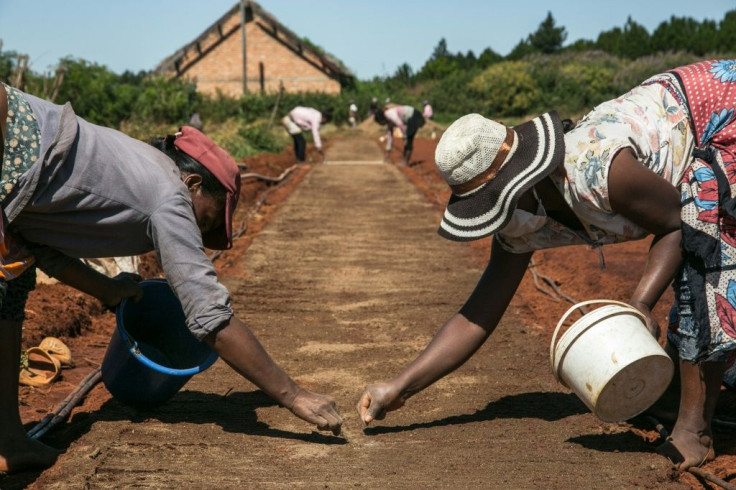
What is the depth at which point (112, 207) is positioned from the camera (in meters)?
2.91

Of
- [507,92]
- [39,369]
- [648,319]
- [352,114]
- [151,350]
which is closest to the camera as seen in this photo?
[648,319]

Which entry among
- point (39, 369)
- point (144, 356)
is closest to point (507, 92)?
point (39, 369)

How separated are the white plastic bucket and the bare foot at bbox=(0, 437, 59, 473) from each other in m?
1.89

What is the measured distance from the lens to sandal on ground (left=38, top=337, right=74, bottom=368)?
4512mm

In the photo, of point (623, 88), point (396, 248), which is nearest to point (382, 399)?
point (396, 248)

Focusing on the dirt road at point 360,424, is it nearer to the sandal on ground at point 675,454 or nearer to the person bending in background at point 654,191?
the sandal on ground at point 675,454

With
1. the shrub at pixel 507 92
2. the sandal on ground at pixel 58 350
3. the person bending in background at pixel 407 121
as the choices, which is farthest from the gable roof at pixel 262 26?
the sandal on ground at pixel 58 350

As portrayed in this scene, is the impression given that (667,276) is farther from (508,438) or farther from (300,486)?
(300,486)

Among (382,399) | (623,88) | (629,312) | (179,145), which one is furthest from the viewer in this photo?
(623,88)

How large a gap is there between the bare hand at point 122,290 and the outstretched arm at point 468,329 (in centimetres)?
104

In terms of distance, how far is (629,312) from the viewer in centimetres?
296

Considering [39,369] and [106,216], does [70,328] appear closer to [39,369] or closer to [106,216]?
[39,369]

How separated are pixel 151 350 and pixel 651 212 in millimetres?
2318

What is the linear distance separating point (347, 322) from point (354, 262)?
6.98 feet
